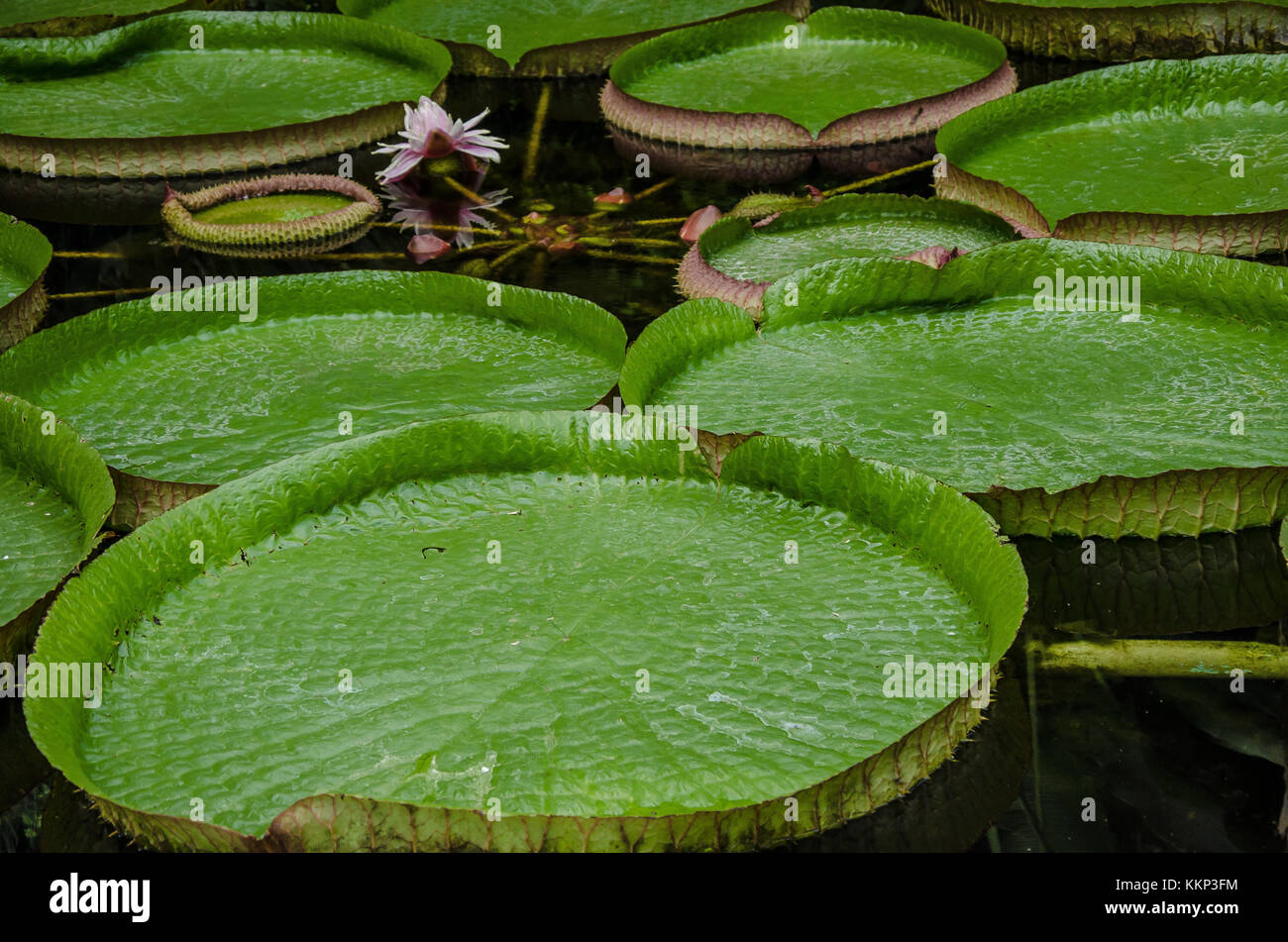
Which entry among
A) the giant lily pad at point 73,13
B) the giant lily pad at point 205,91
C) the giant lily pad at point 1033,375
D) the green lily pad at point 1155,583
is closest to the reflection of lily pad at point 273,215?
the giant lily pad at point 205,91

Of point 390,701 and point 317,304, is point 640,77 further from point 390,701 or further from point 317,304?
→ point 390,701

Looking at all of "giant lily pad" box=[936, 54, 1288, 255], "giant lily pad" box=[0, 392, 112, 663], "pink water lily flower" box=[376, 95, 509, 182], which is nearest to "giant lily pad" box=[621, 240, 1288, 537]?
"giant lily pad" box=[936, 54, 1288, 255]

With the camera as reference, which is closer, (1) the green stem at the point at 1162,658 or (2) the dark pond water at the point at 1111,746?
(2) the dark pond water at the point at 1111,746

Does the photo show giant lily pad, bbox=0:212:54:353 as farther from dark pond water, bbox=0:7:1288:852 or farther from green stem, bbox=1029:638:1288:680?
green stem, bbox=1029:638:1288:680

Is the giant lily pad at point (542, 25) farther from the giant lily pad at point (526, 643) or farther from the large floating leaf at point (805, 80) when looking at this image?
the giant lily pad at point (526, 643)

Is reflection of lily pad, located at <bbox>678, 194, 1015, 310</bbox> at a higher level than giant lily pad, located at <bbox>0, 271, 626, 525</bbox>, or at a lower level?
higher
